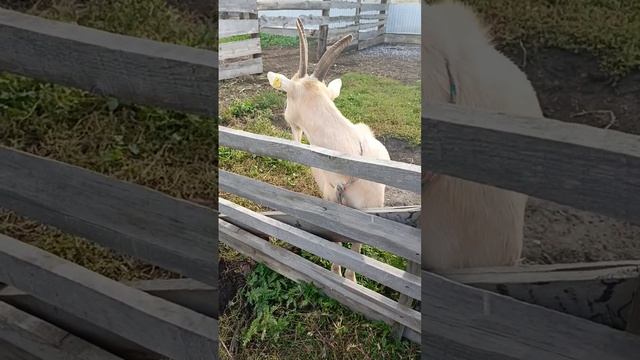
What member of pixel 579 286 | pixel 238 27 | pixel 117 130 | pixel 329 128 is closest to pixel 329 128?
pixel 329 128

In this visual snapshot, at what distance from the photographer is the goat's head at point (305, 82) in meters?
0.82

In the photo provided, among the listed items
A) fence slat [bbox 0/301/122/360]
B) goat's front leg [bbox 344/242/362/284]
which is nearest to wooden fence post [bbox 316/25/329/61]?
goat's front leg [bbox 344/242/362/284]

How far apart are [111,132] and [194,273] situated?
0.82 feet

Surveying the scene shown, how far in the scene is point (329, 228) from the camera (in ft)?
2.97

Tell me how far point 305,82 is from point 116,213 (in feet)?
1.18

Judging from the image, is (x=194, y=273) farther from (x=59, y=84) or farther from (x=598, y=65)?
(x=598, y=65)

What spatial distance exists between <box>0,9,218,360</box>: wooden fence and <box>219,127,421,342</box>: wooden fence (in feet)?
0.44

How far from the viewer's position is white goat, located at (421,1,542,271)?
0.62 metres

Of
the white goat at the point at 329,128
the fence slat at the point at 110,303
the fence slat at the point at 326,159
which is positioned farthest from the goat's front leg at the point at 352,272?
the fence slat at the point at 110,303

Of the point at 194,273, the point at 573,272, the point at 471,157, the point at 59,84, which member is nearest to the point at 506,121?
the point at 471,157

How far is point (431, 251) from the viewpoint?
70 cm

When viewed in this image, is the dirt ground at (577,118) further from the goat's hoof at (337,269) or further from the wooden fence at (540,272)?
the goat's hoof at (337,269)

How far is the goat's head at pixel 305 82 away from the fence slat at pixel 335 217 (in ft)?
0.45

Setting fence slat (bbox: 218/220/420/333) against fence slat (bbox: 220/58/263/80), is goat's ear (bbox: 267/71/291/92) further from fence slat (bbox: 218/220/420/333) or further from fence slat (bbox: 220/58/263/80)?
fence slat (bbox: 218/220/420/333)
